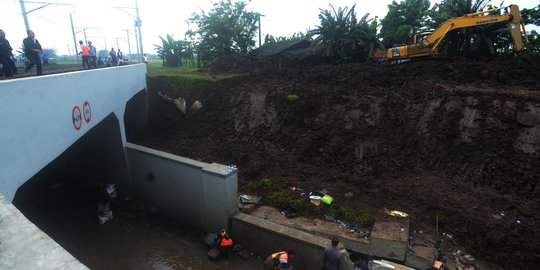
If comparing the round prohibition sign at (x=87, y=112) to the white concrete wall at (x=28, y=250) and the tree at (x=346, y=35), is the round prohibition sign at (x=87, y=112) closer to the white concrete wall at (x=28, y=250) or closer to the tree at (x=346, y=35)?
the white concrete wall at (x=28, y=250)

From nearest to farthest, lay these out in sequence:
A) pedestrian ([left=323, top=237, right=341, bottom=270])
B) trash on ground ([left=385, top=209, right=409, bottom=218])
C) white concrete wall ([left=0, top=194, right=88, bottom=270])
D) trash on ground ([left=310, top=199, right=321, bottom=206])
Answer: white concrete wall ([left=0, top=194, right=88, bottom=270]) < pedestrian ([left=323, top=237, right=341, bottom=270]) < trash on ground ([left=385, top=209, right=409, bottom=218]) < trash on ground ([left=310, top=199, right=321, bottom=206])

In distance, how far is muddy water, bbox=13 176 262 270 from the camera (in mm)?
9000

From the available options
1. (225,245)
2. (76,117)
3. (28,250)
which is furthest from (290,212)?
(28,250)

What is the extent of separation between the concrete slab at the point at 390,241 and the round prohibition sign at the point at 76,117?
823cm

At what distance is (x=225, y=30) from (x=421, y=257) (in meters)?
22.6

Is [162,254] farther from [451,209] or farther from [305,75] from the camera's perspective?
[305,75]

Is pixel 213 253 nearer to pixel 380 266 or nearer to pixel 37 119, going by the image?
pixel 380 266

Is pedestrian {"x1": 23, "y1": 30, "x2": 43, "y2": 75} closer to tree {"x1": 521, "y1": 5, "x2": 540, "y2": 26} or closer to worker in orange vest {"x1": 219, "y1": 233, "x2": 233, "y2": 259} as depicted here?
worker in orange vest {"x1": 219, "y1": 233, "x2": 233, "y2": 259}

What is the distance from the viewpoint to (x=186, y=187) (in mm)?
10516

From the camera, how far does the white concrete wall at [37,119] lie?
16.7ft

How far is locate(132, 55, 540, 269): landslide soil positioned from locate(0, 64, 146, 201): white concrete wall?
239 inches

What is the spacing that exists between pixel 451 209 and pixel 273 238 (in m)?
5.11

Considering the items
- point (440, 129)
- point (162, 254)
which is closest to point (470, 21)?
point (440, 129)

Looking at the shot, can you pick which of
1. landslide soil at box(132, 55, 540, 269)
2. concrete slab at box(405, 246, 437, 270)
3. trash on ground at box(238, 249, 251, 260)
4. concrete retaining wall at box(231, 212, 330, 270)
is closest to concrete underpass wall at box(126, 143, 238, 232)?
concrete retaining wall at box(231, 212, 330, 270)
